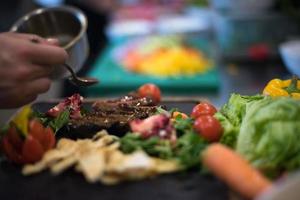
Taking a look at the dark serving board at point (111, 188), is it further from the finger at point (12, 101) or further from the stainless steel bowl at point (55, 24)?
the stainless steel bowl at point (55, 24)

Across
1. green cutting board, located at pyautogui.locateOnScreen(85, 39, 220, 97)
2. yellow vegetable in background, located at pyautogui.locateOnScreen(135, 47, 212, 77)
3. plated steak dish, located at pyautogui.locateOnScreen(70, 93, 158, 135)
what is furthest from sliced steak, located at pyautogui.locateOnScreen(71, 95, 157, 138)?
yellow vegetable in background, located at pyautogui.locateOnScreen(135, 47, 212, 77)

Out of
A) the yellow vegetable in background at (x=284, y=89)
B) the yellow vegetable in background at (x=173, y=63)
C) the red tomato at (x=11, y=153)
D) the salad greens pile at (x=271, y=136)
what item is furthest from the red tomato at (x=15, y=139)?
the yellow vegetable in background at (x=173, y=63)

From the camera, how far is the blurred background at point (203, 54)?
2.02m

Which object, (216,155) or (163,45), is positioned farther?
(163,45)

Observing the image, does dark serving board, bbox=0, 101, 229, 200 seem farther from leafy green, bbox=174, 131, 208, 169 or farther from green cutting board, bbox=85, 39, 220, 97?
green cutting board, bbox=85, 39, 220, 97

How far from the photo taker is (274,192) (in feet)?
2.16

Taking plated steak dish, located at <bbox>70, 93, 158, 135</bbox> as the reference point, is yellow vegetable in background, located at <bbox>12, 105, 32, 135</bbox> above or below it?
below

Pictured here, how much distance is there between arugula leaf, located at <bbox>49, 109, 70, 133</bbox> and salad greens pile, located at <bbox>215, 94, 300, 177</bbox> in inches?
14.4

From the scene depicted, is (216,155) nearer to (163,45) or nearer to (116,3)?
(163,45)

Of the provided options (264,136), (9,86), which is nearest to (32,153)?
(9,86)

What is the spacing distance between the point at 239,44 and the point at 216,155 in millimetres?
1410

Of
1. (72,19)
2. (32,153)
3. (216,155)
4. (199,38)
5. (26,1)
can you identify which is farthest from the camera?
(199,38)

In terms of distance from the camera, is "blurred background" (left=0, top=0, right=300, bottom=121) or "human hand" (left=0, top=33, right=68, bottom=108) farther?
"blurred background" (left=0, top=0, right=300, bottom=121)

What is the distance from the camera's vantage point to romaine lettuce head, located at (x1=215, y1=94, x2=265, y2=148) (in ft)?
3.34
